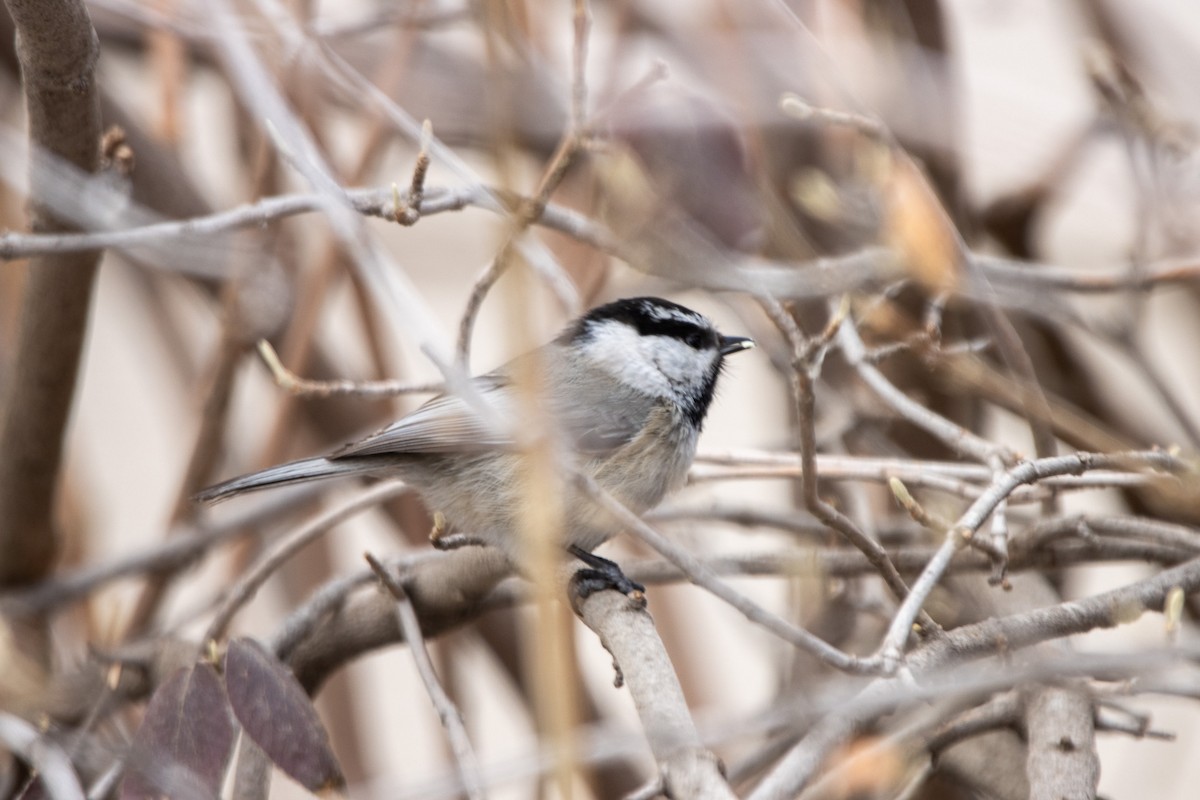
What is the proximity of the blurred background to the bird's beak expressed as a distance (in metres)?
0.03

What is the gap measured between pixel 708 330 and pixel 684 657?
2.40ft

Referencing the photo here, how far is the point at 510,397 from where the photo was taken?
1.62 meters

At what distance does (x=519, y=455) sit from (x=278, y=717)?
2.11 ft

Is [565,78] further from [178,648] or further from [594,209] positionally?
[178,648]

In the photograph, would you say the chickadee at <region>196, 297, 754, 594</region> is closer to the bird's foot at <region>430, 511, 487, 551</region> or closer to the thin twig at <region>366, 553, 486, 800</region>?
the bird's foot at <region>430, 511, 487, 551</region>

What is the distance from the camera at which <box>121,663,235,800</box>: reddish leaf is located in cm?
125

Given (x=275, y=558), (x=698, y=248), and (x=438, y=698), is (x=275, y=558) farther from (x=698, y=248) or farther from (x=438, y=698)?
(x=698, y=248)

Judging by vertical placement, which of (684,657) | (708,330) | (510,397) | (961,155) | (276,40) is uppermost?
(276,40)

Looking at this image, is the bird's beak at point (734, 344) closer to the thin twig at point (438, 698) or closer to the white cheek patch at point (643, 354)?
the white cheek patch at point (643, 354)

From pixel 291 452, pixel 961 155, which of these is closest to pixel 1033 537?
pixel 961 155

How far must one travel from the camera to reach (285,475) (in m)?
1.94

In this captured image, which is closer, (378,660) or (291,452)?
(291,452)

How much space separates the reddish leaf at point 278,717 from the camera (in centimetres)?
127

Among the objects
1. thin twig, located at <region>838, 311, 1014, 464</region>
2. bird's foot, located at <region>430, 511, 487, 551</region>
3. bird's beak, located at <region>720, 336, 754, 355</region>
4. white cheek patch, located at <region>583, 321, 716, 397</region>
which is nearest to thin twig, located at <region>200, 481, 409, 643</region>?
bird's foot, located at <region>430, 511, 487, 551</region>
